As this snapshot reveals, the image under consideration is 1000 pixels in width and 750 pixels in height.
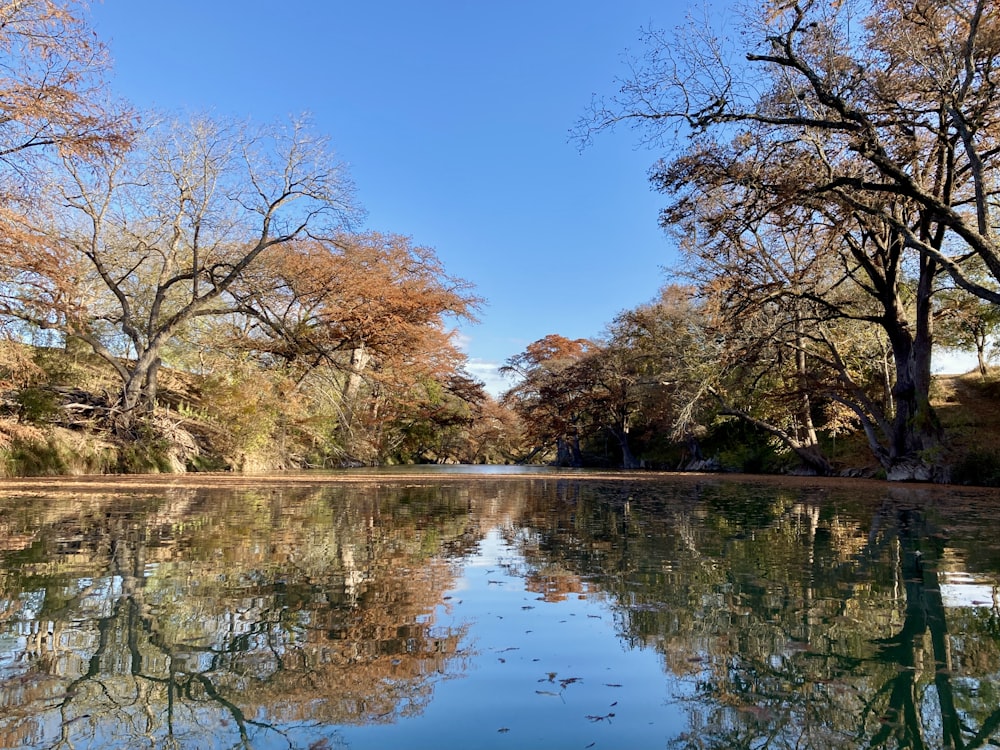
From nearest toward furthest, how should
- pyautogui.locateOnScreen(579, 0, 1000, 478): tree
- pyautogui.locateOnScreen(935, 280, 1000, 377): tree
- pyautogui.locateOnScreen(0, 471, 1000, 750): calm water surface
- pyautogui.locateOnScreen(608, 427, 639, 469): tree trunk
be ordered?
pyautogui.locateOnScreen(0, 471, 1000, 750): calm water surface < pyautogui.locateOnScreen(579, 0, 1000, 478): tree < pyautogui.locateOnScreen(935, 280, 1000, 377): tree < pyautogui.locateOnScreen(608, 427, 639, 469): tree trunk

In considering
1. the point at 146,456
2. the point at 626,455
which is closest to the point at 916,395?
the point at 146,456

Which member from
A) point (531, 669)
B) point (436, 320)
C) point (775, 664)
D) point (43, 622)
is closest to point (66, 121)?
point (43, 622)

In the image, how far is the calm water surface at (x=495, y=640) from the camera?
2033mm

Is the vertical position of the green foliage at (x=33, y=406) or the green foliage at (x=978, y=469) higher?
the green foliage at (x=33, y=406)

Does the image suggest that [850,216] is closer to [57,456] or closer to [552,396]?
[57,456]

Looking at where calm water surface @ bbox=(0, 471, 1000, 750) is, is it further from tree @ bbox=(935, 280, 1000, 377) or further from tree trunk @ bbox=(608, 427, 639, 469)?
tree trunk @ bbox=(608, 427, 639, 469)

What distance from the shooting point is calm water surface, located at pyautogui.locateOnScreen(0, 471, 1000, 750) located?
2.03m

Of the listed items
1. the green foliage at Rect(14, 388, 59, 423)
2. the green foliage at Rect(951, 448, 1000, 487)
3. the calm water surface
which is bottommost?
the calm water surface

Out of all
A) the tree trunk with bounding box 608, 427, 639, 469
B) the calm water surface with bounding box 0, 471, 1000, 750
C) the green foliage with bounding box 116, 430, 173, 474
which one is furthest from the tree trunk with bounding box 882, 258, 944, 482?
the tree trunk with bounding box 608, 427, 639, 469

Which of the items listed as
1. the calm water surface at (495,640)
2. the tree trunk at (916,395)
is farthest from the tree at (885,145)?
the calm water surface at (495,640)

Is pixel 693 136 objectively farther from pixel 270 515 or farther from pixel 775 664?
pixel 775 664

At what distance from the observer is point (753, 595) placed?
3670mm

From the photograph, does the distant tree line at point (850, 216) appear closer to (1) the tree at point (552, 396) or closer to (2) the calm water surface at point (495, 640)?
(2) the calm water surface at point (495, 640)

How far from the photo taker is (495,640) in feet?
9.65
